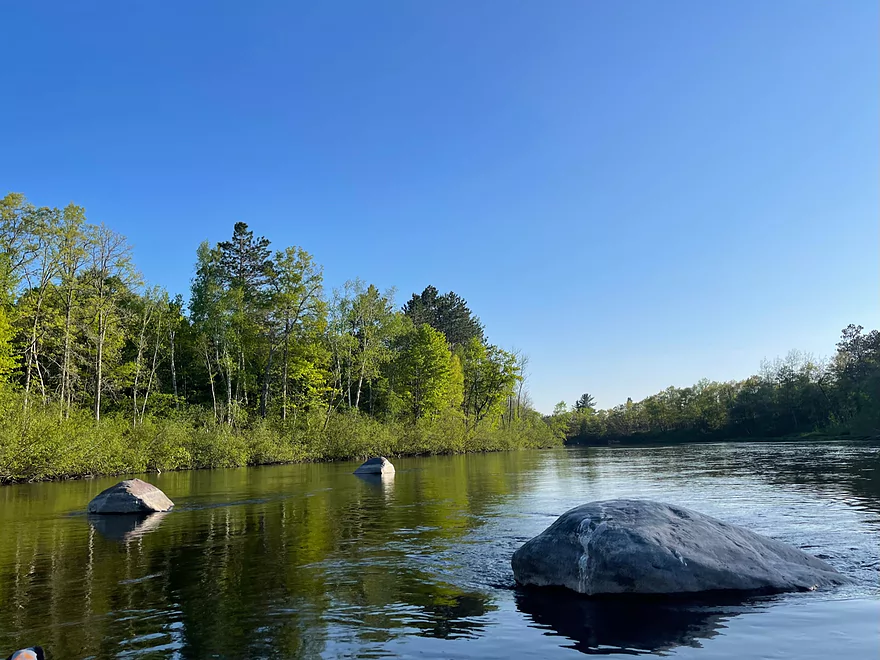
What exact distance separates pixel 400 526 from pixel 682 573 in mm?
7806

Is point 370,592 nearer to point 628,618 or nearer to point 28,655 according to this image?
point 628,618

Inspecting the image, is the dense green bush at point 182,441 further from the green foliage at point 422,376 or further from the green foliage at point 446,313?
the green foliage at point 446,313

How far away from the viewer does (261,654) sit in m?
5.65

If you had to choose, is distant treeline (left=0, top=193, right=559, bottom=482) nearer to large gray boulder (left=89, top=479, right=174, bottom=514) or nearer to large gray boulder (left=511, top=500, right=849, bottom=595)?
large gray boulder (left=89, top=479, right=174, bottom=514)

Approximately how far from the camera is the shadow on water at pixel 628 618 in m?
5.79

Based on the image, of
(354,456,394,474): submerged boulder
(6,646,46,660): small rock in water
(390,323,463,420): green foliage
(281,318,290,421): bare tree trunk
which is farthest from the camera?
(390,323,463,420): green foliage

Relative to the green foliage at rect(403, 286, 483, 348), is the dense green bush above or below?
below

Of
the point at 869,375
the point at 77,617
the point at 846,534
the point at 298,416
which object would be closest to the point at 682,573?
the point at 846,534

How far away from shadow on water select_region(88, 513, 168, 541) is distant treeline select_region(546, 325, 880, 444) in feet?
256

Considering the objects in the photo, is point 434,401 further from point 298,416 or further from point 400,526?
point 400,526

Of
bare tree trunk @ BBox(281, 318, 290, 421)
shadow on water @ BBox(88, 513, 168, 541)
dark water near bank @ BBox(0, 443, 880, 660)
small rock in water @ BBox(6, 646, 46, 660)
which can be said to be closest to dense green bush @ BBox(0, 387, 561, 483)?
bare tree trunk @ BBox(281, 318, 290, 421)

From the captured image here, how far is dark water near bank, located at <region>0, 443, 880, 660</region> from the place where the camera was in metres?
5.87

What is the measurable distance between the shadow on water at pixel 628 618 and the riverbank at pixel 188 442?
92.1 feet

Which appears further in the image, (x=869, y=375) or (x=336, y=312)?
(x=869, y=375)
